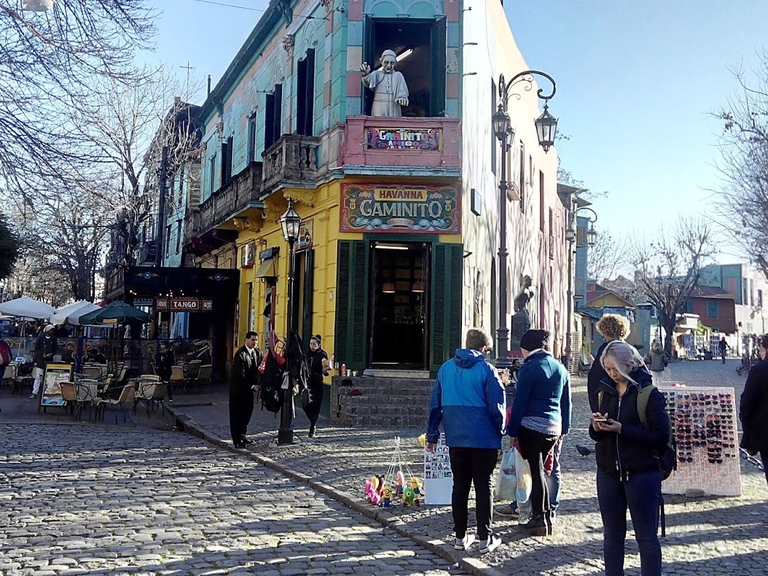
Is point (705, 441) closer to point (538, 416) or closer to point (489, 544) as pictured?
point (538, 416)

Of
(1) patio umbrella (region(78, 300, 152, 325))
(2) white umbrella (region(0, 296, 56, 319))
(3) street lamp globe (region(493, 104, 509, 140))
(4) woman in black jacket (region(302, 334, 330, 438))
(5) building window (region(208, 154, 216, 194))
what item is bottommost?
(4) woman in black jacket (region(302, 334, 330, 438))

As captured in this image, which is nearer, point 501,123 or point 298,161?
point 501,123

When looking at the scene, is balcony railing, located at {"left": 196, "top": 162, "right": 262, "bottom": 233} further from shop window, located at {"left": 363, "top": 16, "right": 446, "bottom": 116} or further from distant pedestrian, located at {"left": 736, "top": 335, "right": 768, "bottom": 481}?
distant pedestrian, located at {"left": 736, "top": 335, "right": 768, "bottom": 481}

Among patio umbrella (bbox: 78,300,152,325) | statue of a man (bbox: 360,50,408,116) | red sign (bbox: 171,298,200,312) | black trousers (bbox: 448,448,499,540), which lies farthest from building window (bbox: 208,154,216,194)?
black trousers (bbox: 448,448,499,540)

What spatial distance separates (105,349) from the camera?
23.9 m

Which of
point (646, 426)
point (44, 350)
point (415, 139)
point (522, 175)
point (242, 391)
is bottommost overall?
point (242, 391)

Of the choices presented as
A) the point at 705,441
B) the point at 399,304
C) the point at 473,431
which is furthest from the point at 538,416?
the point at 399,304

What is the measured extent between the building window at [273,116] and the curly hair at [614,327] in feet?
48.3

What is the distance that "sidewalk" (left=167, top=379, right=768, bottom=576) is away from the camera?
5816 mm

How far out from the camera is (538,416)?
21.3 ft

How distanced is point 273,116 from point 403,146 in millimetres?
6694

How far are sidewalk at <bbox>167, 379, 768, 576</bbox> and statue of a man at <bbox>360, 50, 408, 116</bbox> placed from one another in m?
7.13

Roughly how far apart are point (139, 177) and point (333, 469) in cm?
2001

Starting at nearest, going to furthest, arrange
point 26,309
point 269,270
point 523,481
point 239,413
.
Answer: point 523,481
point 239,413
point 269,270
point 26,309
